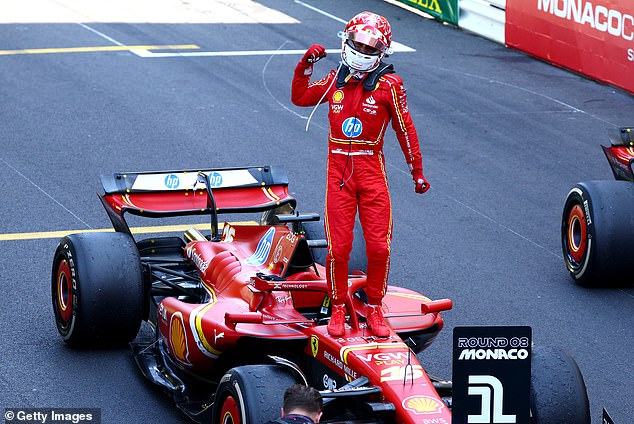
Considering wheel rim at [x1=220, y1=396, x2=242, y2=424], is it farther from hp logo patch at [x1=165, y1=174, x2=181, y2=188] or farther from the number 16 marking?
hp logo patch at [x1=165, y1=174, x2=181, y2=188]

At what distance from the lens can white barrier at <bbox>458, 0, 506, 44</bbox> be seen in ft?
Result: 65.6

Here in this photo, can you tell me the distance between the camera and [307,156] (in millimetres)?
14453

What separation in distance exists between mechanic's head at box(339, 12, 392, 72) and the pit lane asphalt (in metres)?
2.46

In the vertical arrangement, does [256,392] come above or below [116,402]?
above

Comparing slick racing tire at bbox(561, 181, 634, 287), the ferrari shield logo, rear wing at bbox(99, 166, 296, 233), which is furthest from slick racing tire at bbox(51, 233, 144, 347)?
slick racing tire at bbox(561, 181, 634, 287)

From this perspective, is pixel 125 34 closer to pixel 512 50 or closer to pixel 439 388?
pixel 512 50

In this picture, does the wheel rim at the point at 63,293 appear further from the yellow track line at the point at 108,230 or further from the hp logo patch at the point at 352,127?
A: the hp logo patch at the point at 352,127

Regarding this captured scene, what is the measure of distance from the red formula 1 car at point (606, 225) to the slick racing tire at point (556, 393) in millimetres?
3680

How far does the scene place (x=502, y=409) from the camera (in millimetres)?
6121

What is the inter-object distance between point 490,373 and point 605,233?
487cm

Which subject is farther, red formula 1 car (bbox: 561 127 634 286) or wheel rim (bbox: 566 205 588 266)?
wheel rim (bbox: 566 205 588 266)

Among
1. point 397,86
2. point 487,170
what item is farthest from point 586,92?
point 397,86

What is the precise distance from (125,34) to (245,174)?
33.4ft

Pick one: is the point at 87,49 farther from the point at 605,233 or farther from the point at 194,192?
the point at 605,233
